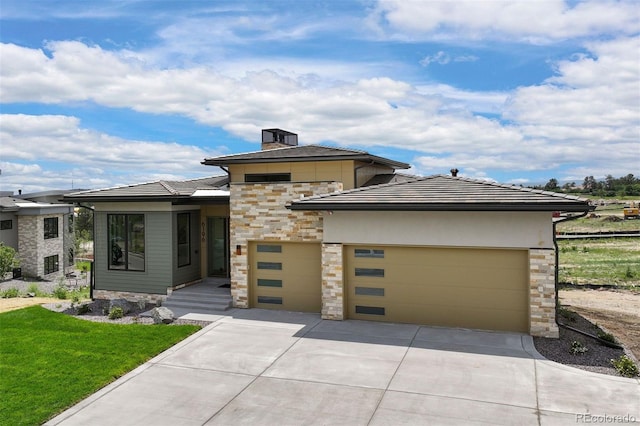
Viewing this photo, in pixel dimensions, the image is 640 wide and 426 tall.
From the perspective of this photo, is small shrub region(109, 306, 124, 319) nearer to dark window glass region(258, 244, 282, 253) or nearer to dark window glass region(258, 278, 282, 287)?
dark window glass region(258, 278, 282, 287)

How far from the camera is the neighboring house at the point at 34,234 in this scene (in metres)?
33.0

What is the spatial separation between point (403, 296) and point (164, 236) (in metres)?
8.10

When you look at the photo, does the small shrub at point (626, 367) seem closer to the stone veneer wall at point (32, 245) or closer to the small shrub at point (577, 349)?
the small shrub at point (577, 349)

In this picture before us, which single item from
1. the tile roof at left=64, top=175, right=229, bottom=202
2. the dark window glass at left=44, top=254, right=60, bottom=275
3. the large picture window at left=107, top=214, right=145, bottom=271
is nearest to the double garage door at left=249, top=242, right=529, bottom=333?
the tile roof at left=64, top=175, right=229, bottom=202

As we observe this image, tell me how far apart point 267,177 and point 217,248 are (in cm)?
332

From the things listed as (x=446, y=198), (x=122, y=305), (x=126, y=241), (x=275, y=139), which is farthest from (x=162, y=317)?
(x=275, y=139)

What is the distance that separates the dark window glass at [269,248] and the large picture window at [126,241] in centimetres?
448

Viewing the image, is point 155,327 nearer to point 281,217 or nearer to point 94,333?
point 94,333

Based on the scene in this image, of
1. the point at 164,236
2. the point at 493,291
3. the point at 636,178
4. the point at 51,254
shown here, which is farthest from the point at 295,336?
the point at 636,178

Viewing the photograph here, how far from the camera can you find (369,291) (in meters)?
13.0

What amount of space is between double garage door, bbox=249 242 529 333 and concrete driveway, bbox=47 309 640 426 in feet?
2.04

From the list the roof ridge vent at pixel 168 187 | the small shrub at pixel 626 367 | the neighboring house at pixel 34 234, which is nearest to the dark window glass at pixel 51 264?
the neighboring house at pixel 34 234

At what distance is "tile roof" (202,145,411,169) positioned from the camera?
1513 cm

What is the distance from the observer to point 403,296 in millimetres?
12656
